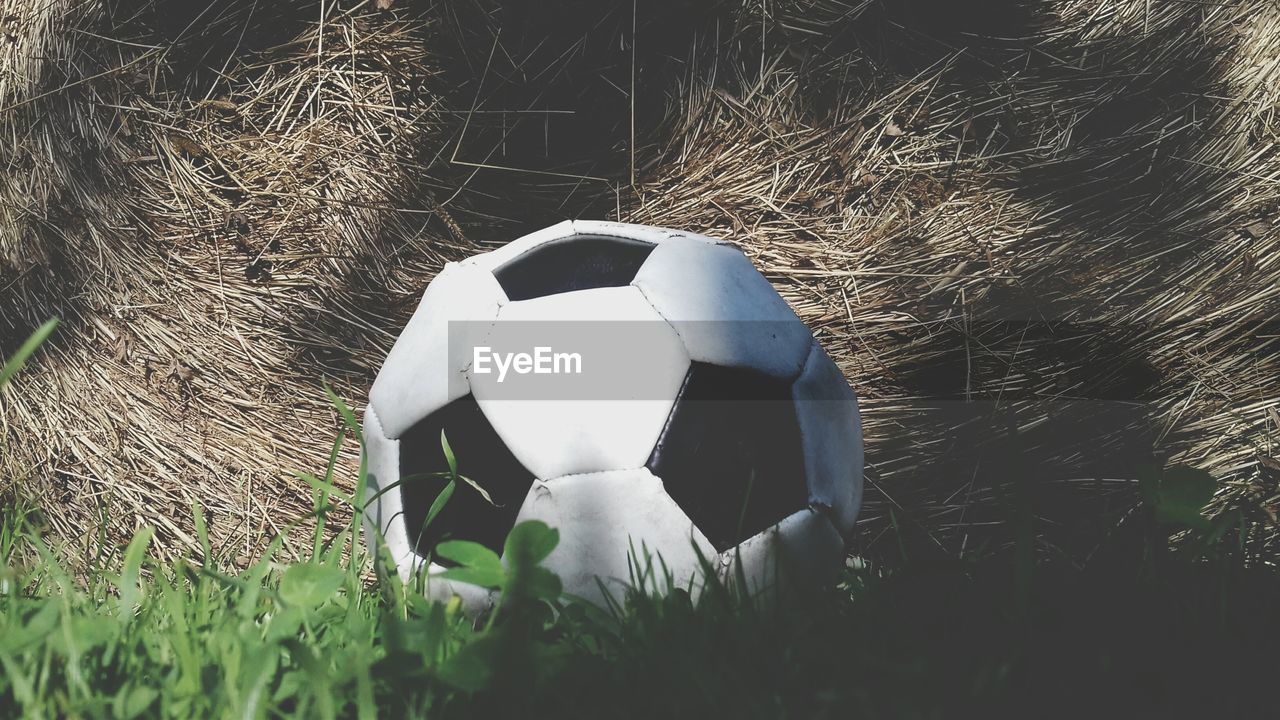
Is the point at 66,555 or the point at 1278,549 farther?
the point at 66,555

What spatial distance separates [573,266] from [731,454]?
19.2 inches

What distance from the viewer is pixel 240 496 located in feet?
7.17

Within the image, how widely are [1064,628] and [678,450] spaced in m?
0.63

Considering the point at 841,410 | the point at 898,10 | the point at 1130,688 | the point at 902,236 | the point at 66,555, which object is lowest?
the point at 1130,688

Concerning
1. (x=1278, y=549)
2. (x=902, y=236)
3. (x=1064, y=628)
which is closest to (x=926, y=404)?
(x=902, y=236)

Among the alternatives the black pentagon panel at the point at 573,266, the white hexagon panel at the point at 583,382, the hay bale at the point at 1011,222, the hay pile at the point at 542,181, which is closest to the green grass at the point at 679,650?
the white hexagon panel at the point at 583,382

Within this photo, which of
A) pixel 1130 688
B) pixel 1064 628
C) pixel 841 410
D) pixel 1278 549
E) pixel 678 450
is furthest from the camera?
pixel 1278 549

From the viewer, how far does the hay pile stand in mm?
2195

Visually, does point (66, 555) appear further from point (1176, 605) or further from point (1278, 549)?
point (1278, 549)

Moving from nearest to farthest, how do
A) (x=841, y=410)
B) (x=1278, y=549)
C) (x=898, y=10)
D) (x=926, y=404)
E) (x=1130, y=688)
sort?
(x=1130, y=688), (x=841, y=410), (x=1278, y=549), (x=926, y=404), (x=898, y=10)
